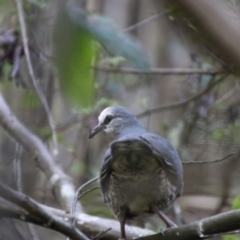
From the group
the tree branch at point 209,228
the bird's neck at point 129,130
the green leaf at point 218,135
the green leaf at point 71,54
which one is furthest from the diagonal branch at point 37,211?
the green leaf at point 218,135

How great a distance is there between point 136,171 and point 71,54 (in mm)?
1348

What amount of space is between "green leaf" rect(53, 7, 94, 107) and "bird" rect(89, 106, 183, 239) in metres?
0.93

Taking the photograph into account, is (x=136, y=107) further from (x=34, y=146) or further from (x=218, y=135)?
(x=34, y=146)

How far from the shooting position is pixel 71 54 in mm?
776

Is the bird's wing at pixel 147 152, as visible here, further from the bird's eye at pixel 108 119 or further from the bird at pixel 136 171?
the bird's eye at pixel 108 119

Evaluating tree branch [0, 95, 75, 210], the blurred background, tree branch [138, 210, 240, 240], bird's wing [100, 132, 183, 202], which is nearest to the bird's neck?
bird's wing [100, 132, 183, 202]

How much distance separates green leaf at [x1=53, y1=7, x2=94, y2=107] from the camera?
0.75m

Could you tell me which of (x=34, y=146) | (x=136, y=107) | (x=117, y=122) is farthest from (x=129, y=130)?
(x=136, y=107)

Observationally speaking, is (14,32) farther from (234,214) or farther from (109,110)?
(234,214)

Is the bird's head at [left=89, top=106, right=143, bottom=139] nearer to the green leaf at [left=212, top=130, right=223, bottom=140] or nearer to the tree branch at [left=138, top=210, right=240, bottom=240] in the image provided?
the tree branch at [left=138, top=210, right=240, bottom=240]

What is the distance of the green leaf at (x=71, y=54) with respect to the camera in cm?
75

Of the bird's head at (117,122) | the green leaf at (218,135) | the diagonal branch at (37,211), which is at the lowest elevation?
the diagonal branch at (37,211)

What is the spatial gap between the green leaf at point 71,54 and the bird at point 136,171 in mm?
935

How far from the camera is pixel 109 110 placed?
2.53m
